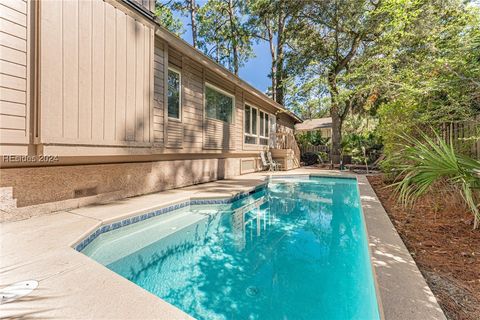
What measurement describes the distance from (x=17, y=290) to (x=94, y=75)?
349 centimetres

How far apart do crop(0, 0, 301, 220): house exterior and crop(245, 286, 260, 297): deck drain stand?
11.4ft

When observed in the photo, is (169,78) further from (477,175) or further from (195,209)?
(477,175)

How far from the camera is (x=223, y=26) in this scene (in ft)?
62.5

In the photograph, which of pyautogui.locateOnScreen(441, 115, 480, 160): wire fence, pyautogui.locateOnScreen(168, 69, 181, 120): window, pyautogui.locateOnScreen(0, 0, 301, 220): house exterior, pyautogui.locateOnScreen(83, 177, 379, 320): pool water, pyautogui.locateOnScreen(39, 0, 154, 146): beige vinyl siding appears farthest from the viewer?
pyautogui.locateOnScreen(168, 69, 181, 120): window

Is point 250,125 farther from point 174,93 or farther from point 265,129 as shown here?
point 174,93

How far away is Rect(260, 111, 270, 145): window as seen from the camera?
13442 mm

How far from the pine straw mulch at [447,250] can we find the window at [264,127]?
932 cm

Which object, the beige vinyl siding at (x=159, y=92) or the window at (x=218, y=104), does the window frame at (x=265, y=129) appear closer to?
the window at (x=218, y=104)

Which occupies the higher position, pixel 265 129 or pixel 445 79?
pixel 265 129

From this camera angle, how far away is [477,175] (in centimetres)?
245

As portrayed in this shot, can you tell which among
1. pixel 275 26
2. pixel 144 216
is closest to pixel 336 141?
pixel 275 26

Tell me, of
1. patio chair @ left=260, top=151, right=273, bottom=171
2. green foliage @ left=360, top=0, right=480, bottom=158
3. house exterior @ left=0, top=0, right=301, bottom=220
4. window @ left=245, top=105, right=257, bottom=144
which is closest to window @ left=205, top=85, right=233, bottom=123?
house exterior @ left=0, top=0, right=301, bottom=220

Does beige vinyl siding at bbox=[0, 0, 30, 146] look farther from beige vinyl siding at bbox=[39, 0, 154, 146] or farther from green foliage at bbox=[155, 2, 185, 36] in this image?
green foliage at bbox=[155, 2, 185, 36]

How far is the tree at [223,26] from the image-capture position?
17.9m
